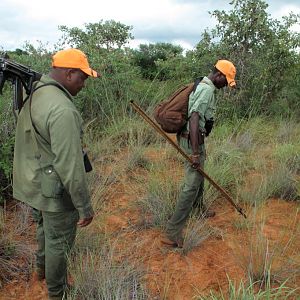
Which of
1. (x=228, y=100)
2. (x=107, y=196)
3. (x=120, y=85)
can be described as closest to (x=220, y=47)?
(x=228, y=100)

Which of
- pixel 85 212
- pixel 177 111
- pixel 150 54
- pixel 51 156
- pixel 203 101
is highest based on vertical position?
pixel 150 54

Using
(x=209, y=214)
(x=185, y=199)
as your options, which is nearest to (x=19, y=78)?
(x=185, y=199)

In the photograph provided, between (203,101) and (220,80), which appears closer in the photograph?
(203,101)

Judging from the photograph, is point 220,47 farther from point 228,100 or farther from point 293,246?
point 293,246

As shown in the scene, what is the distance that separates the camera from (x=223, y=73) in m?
3.75

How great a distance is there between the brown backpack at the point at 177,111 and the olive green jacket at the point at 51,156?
1276 mm

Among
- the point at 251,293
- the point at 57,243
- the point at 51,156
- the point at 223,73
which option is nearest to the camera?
the point at 251,293

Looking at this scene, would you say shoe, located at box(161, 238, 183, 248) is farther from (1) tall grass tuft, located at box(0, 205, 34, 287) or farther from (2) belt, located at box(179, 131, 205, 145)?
(1) tall grass tuft, located at box(0, 205, 34, 287)

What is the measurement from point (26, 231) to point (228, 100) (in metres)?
5.20

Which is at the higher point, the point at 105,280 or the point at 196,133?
the point at 196,133

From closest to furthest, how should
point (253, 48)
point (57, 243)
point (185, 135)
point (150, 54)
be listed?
point (57, 243) < point (185, 135) < point (253, 48) < point (150, 54)

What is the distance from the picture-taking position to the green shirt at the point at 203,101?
141 inches

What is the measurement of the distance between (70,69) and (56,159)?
622mm

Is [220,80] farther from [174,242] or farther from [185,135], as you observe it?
[174,242]
